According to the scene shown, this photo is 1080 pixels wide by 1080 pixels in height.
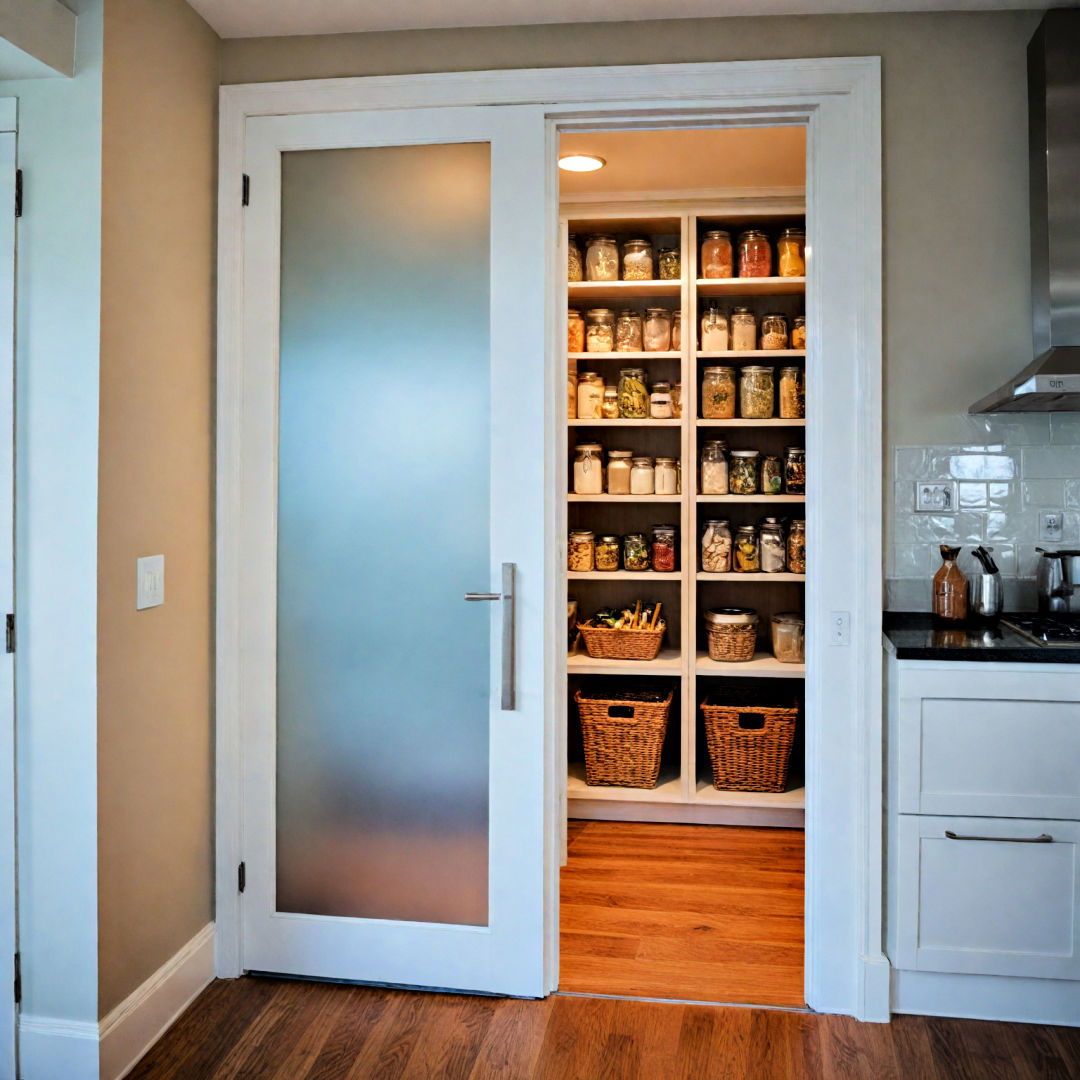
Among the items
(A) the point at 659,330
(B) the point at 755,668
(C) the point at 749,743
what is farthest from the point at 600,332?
(C) the point at 749,743

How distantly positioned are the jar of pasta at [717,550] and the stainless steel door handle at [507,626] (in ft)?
5.22

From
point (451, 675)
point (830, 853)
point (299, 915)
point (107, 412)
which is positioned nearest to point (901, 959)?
point (830, 853)

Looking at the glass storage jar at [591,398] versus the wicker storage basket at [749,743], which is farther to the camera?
the glass storage jar at [591,398]

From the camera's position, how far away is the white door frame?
235 centimetres

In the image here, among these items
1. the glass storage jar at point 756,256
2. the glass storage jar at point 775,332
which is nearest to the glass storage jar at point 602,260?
the glass storage jar at point 756,256

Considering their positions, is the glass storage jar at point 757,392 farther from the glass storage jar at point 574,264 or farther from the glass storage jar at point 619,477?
the glass storage jar at point 574,264

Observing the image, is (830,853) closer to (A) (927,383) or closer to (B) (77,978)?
(A) (927,383)

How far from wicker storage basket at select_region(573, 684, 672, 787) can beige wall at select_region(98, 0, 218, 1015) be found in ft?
5.50

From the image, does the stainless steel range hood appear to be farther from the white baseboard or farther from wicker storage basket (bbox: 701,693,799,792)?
the white baseboard

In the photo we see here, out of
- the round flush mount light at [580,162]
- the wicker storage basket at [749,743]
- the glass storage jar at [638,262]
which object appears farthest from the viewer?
the glass storage jar at [638,262]

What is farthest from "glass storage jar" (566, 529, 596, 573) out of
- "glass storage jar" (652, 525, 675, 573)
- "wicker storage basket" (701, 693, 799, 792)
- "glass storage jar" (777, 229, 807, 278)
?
"glass storage jar" (777, 229, 807, 278)

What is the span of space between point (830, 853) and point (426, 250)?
70.6 inches

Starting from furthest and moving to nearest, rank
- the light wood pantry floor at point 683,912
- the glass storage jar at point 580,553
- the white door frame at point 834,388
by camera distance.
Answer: the glass storage jar at point 580,553 < the light wood pantry floor at point 683,912 < the white door frame at point 834,388

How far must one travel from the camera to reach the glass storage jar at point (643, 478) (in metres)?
3.86
